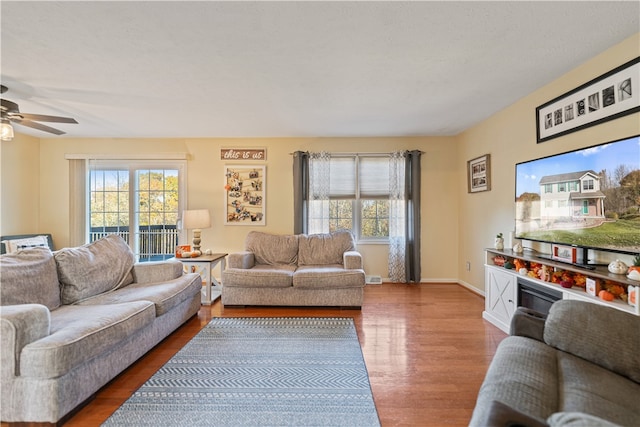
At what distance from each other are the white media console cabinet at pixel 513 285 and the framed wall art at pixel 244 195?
3326 mm

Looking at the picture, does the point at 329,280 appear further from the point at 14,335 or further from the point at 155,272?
the point at 14,335

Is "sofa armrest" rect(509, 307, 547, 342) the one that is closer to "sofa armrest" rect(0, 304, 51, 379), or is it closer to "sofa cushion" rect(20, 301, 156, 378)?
"sofa cushion" rect(20, 301, 156, 378)

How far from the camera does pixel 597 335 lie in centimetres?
130

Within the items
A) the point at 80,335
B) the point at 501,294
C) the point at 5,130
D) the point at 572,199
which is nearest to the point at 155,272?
the point at 80,335

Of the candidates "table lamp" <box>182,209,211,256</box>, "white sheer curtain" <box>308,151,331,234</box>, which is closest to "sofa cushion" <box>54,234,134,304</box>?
"table lamp" <box>182,209,211,256</box>

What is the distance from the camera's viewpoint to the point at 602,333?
1.29m

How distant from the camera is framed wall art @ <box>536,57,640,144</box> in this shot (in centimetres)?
196

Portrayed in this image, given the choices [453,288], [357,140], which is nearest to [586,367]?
[453,288]

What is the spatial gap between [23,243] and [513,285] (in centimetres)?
639

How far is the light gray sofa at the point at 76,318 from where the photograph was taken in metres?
1.47

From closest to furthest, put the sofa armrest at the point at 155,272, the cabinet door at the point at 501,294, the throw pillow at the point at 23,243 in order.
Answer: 1. the cabinet door at the point at 501,294
2. the sofa armrest at the point at 155,272
3. the throw pillow at the point at 23,243

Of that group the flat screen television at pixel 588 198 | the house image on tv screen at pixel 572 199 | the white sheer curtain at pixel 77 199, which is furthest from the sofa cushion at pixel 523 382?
the white sheer curtain at pixel 77 199

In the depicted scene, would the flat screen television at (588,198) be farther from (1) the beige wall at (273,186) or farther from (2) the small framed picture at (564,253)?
(1) the beige wall at (273,186)

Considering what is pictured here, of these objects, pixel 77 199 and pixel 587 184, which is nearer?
pixel 587 184
